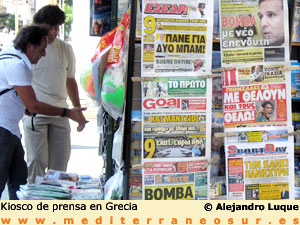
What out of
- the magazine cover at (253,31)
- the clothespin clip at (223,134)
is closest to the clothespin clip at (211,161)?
the clothespin clip at (223,134)

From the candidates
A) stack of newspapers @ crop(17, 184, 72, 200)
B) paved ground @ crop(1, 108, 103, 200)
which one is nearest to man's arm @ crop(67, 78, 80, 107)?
stack of newspapers @ crop(17, 184, 72, 200)

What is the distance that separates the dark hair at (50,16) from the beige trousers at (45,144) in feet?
2.45

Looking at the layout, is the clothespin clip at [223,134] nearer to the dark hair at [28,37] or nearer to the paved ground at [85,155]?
the dark hair at [28,37]

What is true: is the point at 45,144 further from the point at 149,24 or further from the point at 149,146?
the point at 149,24

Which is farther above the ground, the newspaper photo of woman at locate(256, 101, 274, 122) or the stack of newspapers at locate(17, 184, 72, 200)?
the newspaper photo of woman at locate(256, 101, 274, 122)

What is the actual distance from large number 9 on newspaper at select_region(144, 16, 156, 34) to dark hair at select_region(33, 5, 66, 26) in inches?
46.5

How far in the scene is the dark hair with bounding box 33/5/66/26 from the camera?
360 centimetres

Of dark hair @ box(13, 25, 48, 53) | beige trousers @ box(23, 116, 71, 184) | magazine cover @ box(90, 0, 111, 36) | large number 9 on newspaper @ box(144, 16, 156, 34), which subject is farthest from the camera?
beige trousers @ box(23, 116, 71, 184)

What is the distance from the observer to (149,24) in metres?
2.68

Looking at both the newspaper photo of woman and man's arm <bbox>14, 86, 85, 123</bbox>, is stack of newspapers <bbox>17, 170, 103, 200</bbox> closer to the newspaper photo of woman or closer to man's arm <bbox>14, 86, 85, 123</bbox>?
man's arm <bbox>14, 86, 85, 123</bbox>

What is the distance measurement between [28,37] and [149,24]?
0.80 meters

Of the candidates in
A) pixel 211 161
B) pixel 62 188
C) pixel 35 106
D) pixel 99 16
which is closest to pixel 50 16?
pixel 99 16

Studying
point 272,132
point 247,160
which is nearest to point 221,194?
point 247,160

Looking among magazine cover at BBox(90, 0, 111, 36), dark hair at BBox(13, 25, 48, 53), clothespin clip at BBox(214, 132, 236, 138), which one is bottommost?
clothespin clip at BBox(214, 132, 236, 138)
